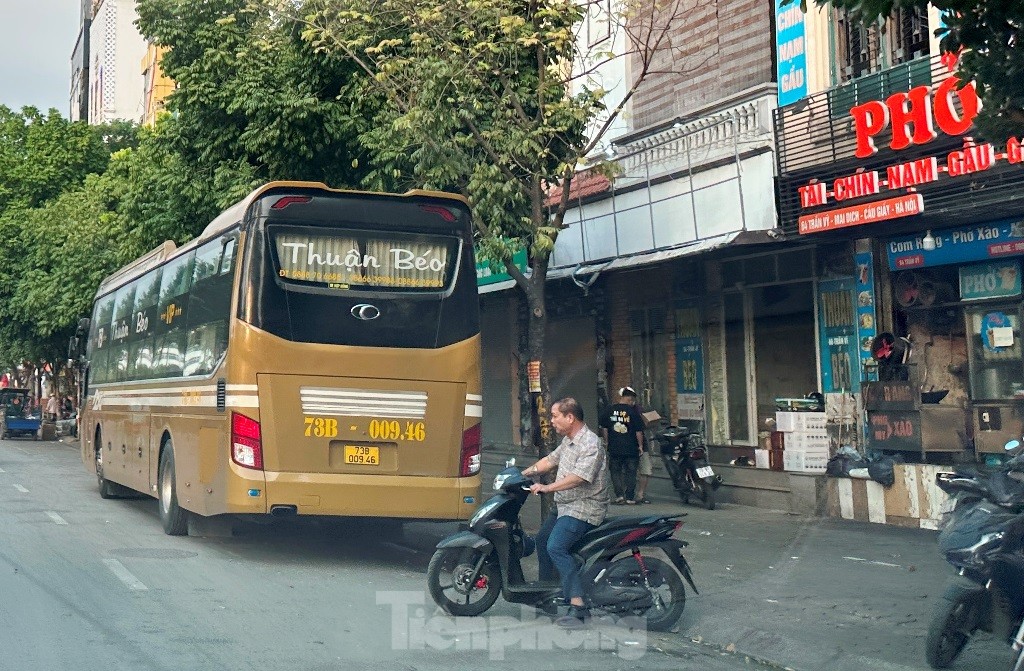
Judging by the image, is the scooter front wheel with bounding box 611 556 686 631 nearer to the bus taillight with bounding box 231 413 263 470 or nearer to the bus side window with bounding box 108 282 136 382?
the bus taillight with bounding box 231 413 263 470

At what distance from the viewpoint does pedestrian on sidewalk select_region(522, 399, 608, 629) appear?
8266 millimetres

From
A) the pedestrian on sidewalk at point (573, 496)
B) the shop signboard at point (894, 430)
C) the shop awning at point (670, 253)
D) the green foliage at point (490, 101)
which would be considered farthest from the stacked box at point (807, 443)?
the pedestrian on sidewalk at point (573, 496)

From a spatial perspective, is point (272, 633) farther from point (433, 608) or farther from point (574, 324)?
point (574, 324)

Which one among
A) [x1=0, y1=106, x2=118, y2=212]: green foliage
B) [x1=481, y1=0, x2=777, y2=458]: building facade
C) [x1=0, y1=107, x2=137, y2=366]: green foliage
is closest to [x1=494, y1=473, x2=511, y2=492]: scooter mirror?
[x1=481, y1=0, x2=777, y2=458]: building facade

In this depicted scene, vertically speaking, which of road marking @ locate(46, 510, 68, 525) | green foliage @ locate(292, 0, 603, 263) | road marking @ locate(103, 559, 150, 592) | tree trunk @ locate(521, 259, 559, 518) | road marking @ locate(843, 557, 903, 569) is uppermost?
green foliage @ locate(292, 0, 603, 263)

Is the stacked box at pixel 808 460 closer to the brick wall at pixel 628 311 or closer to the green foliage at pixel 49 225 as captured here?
the brick wall at pixel 628 311

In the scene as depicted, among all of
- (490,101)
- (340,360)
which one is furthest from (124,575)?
(490,101)

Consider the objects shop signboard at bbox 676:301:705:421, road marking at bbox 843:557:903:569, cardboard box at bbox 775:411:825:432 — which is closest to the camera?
road marking at bbox 843:557:903:569

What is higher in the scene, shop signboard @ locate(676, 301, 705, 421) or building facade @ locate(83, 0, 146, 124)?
building facade @ locate(83, 0, 146, 124)

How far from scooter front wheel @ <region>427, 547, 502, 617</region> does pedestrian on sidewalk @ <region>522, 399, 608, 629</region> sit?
500mm

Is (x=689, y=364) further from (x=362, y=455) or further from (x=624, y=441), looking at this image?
(x=362, y=455)

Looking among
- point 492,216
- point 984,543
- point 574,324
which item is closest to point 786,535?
point 492,216

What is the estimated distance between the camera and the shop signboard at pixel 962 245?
1401cm

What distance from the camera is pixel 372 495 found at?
35.9ft
